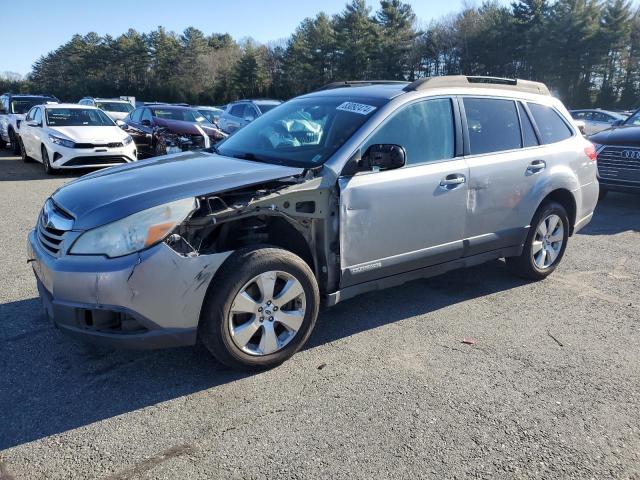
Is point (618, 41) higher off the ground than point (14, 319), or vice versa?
point (618, 41)

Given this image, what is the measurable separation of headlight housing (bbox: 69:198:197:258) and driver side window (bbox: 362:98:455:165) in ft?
5.07

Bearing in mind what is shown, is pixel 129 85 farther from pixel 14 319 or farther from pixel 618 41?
pixel 14 319

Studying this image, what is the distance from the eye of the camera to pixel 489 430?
→ 2.82 meters

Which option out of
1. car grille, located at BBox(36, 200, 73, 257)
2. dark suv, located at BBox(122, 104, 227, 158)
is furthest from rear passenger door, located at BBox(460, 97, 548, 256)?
dark suv, located at BBox(122, 104, 227, 158)

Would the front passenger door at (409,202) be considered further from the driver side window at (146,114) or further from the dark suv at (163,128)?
the driver side window at (146,114)

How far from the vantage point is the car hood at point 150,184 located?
300 centimetres

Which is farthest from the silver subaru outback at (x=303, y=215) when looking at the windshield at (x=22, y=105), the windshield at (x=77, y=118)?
the windshield at (x=22, y=105)

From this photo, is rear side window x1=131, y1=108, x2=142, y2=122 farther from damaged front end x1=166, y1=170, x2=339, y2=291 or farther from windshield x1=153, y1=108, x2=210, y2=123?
damaged front end x1=166, y1=170, x2=339, y2=291

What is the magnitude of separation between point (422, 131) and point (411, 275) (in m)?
1.13

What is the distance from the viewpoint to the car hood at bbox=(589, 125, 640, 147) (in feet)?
27.9

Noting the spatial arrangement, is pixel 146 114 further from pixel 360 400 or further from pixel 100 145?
pixel 360 400

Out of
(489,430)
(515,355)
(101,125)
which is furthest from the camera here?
(101,125)

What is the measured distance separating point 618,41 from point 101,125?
153 ft

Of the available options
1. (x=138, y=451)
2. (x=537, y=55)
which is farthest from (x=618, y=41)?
(x=138, y=451)
